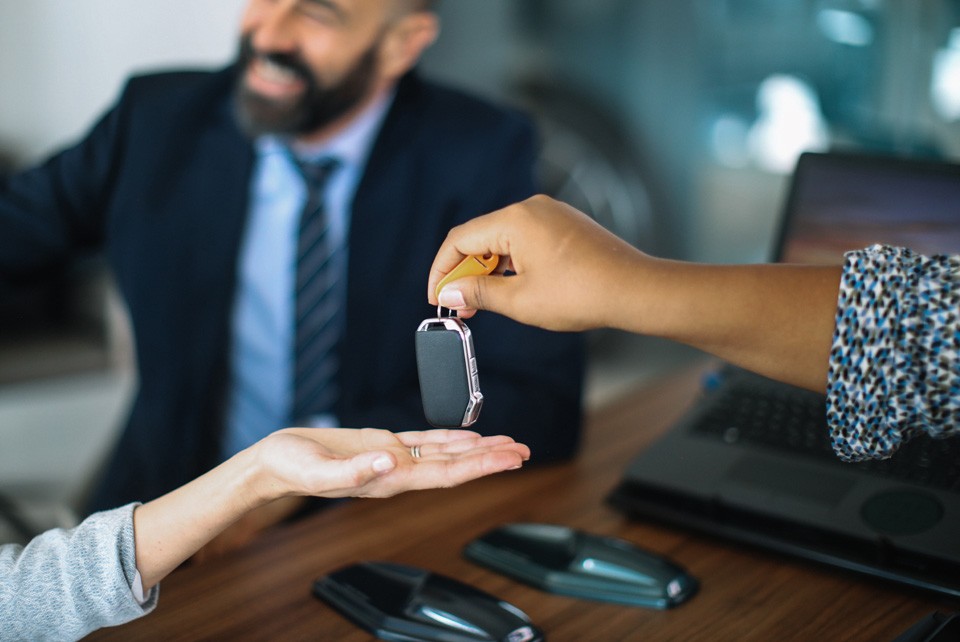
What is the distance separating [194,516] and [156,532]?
3cm

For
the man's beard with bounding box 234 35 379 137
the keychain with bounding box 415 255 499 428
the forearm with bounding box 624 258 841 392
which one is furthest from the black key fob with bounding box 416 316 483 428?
the man's beard with bounding box 234 35 379 137

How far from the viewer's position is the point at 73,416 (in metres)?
2.70

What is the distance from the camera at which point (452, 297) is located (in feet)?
2.16

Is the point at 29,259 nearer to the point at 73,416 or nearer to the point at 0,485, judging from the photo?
the point at 0,485

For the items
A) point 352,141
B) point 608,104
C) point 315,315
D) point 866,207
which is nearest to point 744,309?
point 866,207

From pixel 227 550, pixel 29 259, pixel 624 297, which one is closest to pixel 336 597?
pixel 227 550

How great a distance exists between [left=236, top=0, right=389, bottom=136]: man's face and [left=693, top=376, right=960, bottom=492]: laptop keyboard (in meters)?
0.64

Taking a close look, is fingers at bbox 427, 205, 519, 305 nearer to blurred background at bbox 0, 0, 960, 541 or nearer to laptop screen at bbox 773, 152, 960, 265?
laptop screen at bbox 773, 152, 960, 265

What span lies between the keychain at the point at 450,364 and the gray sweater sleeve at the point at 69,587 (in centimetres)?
22

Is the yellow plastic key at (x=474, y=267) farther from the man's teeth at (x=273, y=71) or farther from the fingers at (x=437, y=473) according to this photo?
the man's teeth at (x=273, y=71)

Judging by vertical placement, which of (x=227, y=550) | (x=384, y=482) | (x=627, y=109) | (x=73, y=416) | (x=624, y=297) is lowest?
(x=73, y=416)

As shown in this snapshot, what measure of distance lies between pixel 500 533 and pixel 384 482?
249 mm

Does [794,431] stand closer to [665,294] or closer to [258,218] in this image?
[665,294]

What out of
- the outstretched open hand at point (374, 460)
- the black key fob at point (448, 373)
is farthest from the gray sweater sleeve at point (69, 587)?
the black key fob at point (448, 373)
